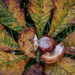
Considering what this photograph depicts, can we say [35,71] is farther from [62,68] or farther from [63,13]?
[63,13]

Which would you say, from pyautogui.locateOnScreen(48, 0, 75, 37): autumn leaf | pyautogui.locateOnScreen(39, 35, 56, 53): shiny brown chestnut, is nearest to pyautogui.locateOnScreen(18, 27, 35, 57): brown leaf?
pyautogui.locateOnScreen(39, 35, 56, 53): shiny brown chestnut

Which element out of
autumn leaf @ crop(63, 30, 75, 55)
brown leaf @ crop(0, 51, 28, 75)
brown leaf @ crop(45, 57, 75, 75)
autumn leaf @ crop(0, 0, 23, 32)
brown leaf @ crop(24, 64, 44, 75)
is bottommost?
brown leaf @ crop(24, 64, 44, 75)

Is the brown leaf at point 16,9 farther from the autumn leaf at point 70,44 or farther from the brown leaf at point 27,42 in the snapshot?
the autumn leaf at point 70,44

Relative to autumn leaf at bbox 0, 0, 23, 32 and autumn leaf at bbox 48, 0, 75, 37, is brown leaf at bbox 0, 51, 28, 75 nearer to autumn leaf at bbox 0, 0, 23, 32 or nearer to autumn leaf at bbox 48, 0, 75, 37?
autumn leaf at bbox 0, 0, 23, 32

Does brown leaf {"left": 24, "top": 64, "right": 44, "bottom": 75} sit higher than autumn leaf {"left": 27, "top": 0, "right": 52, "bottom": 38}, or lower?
lower

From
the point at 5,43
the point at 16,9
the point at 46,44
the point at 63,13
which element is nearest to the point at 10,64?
the point at 5,43

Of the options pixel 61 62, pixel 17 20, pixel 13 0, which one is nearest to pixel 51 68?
pixel 61 62

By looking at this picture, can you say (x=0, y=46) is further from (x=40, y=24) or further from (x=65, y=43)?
(x=65, y=43)
